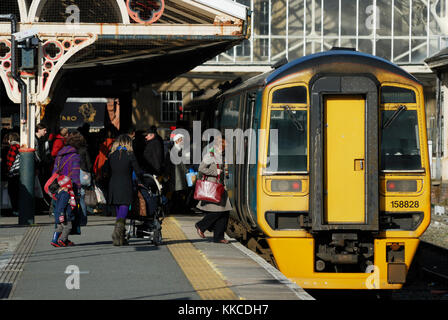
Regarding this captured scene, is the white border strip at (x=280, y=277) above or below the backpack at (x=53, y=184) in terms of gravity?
below

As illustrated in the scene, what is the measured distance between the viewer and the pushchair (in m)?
12.5

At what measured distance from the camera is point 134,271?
10227 mm

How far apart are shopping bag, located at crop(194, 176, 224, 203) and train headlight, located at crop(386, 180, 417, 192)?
8.83ft

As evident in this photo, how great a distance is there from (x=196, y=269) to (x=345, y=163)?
93.2 inches

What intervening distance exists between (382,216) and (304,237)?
1000 millimetres

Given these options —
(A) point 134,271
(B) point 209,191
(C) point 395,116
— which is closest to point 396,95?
(C) point 395,116

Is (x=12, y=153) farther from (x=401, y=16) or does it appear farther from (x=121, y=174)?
(x=401, y=16)

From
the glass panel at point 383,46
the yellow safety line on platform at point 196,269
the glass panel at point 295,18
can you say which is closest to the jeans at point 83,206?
the yellow safety line on platform at point 196,269

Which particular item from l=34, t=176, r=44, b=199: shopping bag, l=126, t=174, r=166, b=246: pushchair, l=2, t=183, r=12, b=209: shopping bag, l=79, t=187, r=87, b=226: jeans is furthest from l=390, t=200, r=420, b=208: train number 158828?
l=2, t=183, r=12, b=209: shopping bag

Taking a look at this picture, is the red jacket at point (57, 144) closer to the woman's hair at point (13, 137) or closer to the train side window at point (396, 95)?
the woman's hair at point (13, 137)

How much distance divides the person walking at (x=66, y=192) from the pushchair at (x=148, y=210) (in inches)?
31.5

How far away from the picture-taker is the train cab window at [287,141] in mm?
11602

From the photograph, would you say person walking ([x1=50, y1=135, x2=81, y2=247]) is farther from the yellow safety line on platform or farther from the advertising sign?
the advertising sign

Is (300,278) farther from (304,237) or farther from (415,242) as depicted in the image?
(415,242)
